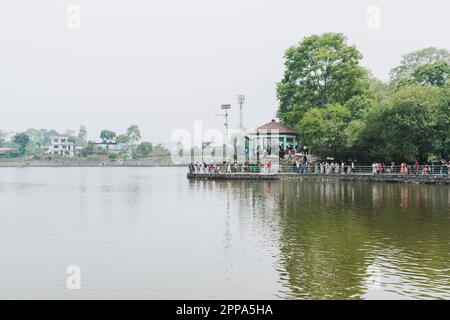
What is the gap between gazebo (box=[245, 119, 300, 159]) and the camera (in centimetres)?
6506

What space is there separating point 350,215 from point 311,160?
38710 mm

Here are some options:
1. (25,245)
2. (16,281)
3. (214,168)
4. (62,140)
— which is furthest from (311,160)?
(62,140)

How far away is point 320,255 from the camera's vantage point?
1569 cm

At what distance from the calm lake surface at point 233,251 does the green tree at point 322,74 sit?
3503 centimetres

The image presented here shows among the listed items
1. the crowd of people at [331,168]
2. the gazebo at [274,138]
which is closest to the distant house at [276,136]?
the gazebo at [274,138]

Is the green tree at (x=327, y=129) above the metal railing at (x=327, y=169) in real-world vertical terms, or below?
above

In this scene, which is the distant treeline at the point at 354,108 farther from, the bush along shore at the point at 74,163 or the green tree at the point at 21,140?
the green tree at the point at 21,140

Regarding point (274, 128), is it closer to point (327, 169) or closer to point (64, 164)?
point (327, 169)

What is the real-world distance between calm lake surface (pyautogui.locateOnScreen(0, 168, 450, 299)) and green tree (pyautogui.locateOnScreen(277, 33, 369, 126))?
Result: 3503 centimetres

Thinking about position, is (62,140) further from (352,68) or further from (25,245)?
(25,245)

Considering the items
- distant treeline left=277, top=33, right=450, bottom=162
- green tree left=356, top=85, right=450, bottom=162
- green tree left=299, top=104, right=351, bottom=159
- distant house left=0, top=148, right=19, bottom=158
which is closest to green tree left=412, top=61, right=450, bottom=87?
distant treeline left=277, top=33, right=450, bottom=162

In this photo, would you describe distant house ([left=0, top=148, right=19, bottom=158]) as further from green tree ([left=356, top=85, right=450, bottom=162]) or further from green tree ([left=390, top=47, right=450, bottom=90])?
green tree ([left=356, top=85, right=450, bottom=162])

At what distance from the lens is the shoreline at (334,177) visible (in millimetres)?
47000
